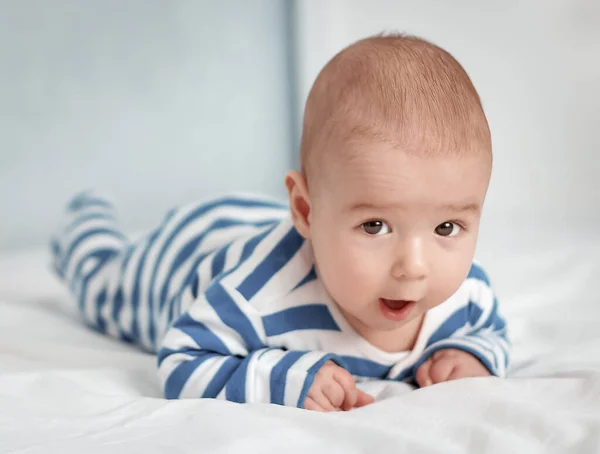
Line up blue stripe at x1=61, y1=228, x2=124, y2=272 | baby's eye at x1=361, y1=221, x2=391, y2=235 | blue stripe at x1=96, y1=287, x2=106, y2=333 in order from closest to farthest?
baby's eye at x1=361, y1=221, x2=391, y2=235, blue stripe at x1=96, y1=287, x2=106, y2=333, blue stripe at x1=61, y1=228, x2=124, y2=272

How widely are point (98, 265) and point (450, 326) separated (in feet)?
2.41

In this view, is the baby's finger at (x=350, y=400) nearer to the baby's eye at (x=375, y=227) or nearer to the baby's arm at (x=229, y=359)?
the baby's arm at (x=229, y=359)

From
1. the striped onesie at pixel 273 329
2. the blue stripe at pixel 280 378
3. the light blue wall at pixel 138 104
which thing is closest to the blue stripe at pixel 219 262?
the striped onesie at pixel 273 329

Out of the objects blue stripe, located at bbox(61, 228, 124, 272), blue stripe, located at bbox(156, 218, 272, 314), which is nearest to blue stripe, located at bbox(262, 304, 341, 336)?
blue stripe, located at bbox(156, 218, 272, 314)

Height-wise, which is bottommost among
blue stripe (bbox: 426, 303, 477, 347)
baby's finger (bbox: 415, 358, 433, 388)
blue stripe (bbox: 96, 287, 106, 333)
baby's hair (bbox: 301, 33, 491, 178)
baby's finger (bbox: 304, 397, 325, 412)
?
blue stripe (bbox: 96, 287, 106, 333)

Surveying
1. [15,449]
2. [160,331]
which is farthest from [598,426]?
[160,331]

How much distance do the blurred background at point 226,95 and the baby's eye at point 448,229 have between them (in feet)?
3.46

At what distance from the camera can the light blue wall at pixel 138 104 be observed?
2135 millimetres

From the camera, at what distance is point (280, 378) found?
88 centimetres

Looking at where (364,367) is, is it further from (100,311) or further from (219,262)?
(100,311)

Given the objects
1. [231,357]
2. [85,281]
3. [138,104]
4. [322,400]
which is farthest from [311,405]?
[138,104]

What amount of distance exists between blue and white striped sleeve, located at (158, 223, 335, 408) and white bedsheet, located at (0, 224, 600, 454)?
0.19ft

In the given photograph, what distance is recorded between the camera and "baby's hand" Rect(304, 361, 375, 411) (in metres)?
0.86

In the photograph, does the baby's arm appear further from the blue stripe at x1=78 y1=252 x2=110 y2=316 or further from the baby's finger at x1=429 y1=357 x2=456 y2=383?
the blue stripe at x1=78 y1=252 x2=110 y2=316
